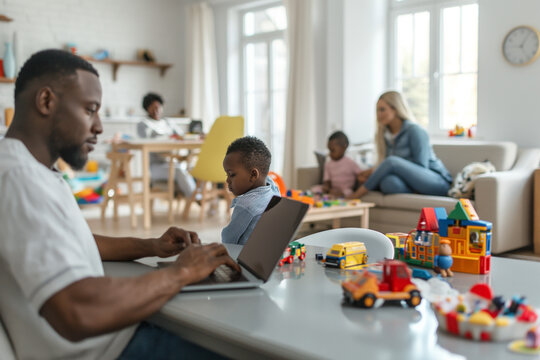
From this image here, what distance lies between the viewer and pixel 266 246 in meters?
1.14

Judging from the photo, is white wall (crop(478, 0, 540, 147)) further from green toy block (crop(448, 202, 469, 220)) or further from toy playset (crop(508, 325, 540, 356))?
toy playset (crop(508, 325, 540, 356))

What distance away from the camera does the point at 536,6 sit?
4.36 meters

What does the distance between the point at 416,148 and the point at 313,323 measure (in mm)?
3698

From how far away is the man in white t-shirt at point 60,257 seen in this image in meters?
0.86

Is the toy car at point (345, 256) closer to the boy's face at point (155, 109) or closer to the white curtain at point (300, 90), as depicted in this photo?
the white curtain at point (300, 90)

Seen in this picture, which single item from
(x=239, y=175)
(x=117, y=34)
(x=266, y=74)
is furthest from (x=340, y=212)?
(x=117, y=34)

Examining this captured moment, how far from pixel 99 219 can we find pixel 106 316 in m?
4.97

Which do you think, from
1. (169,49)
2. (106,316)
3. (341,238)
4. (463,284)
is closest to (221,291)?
(106,316)

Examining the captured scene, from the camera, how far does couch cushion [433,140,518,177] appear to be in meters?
4.16

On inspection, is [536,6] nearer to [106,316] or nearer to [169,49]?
[106,316]

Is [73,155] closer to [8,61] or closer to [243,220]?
[243,220]

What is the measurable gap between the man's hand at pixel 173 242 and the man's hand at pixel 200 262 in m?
0.21

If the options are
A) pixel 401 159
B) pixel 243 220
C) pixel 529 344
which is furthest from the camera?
pixel 401 159

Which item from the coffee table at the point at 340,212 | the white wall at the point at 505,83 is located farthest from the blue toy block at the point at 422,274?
the white wall at the point at 505,83
